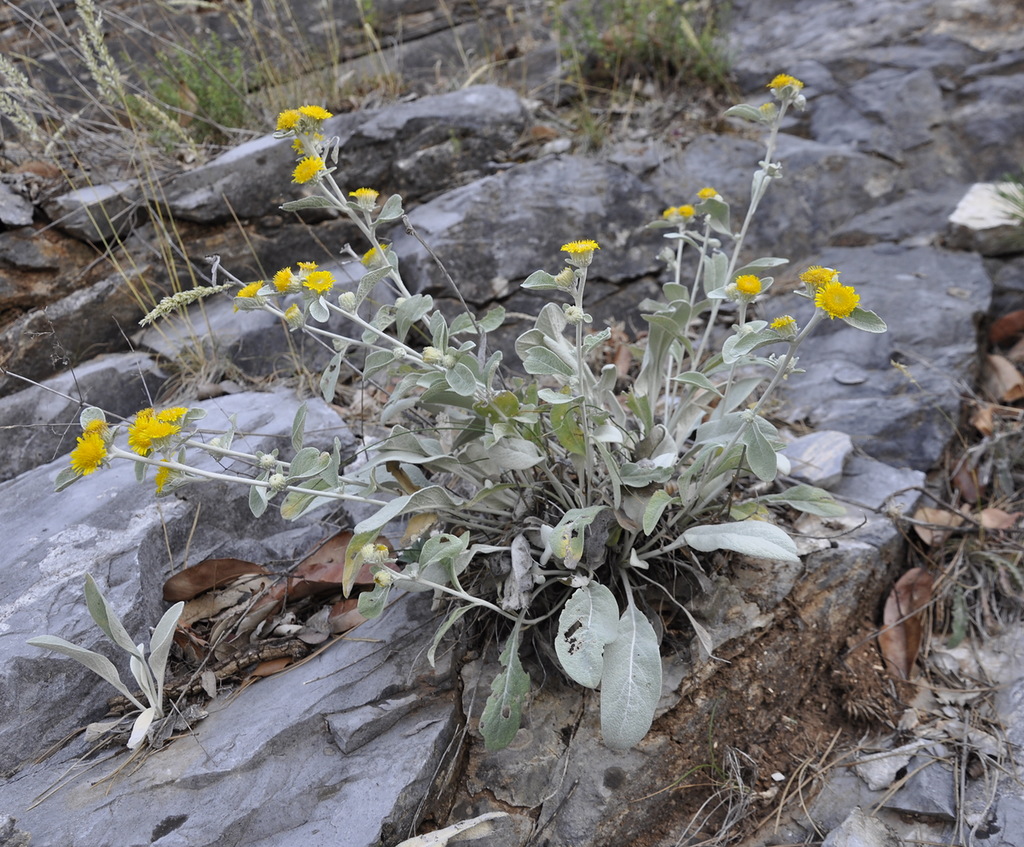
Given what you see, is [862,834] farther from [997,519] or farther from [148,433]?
[148,433]

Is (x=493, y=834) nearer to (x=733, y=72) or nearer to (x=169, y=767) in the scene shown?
(x=169, y=767)

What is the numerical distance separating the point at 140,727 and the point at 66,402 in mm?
1397

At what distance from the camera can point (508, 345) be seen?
2.83 m

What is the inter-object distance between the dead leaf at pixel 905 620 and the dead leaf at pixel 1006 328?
53.8 inches

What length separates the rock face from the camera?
5.16 ft

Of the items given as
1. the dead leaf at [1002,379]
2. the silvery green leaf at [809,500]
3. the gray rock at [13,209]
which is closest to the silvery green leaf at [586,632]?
the silvery green leaf at [809,500]

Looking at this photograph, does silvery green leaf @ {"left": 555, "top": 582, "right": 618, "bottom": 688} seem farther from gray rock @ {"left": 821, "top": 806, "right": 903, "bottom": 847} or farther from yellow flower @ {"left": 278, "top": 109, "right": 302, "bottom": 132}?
yellow flower @ {"left": 278, "top": 109, "right": 302, "bottom": 132}

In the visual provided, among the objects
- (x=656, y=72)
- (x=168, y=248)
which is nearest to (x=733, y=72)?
(x=656, y=72)

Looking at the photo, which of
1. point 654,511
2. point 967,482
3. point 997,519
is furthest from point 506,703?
point 967,482

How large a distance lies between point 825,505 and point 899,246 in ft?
6.78

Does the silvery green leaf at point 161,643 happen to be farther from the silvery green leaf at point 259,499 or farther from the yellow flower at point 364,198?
the yellow flower at point 364,198

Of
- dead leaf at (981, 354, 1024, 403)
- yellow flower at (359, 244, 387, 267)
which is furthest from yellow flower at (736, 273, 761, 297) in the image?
dead leaf at (981, 354, 1024, 403)

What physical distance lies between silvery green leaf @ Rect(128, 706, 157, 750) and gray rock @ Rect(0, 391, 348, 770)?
181 mm

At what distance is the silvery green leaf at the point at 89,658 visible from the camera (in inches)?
59.1
